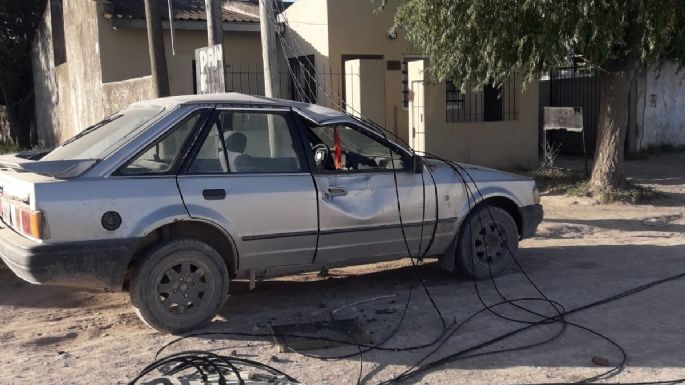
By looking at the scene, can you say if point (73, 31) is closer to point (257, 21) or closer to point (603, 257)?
point (257, 21)

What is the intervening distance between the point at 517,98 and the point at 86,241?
12045mm

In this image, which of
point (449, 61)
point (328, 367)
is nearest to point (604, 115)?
point (449, 61)

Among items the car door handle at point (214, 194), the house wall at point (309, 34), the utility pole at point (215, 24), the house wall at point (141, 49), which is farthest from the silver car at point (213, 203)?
the house wall at point (309, 34)

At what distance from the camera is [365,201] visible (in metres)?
5.74

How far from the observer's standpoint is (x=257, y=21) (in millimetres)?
16469

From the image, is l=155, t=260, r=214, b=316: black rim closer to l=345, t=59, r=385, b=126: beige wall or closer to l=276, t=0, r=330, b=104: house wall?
l=345, t=59, r=385, b=126: beige wall

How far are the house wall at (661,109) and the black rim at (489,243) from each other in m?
14.8

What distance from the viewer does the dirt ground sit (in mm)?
4516

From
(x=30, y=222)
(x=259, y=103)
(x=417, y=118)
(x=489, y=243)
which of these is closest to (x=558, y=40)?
(x=417, y=118)

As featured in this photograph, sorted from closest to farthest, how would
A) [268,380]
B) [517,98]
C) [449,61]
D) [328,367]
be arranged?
[268,380]
[328,367]
[449,61]
[517,98]

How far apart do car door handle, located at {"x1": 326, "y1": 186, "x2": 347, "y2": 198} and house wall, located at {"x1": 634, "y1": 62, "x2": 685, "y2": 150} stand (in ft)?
53.6

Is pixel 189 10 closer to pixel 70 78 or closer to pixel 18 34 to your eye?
pixel 70 78

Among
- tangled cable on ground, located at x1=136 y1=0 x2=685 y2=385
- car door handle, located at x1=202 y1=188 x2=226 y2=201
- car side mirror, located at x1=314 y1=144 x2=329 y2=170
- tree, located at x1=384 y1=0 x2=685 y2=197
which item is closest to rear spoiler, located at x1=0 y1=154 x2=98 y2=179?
car door handle, located at x1=202 y1=188 x2=226 y2=201

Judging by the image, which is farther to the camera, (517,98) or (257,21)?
(257,21)
